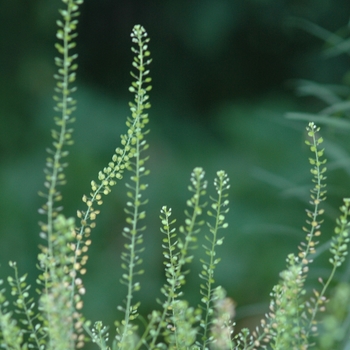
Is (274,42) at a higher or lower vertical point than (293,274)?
higher

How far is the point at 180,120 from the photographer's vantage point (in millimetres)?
2906

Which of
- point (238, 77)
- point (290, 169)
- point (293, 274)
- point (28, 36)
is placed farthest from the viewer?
point (238, 77)

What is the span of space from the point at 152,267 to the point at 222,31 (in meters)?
0.98

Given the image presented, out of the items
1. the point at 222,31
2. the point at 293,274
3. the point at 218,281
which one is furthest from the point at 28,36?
the point at 293,274

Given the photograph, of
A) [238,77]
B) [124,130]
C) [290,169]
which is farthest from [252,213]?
[238,77]

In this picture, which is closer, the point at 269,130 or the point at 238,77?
the point at 269,130

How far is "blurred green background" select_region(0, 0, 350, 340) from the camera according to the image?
2416 millimetres

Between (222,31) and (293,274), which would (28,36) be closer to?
(222,31)

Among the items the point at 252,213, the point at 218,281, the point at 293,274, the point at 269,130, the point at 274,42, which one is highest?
the point at 274,42

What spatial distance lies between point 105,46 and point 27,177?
74cm

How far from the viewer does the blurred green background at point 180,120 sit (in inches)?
95.1

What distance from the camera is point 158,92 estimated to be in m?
2.95

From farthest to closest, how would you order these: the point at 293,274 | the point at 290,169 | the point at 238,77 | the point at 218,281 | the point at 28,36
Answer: the point at 238,77 < the point at 28,36 < the point at 290,169 < the point at 218,281 < the point at 293,274

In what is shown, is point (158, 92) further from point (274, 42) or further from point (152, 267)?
point (152, 267)
